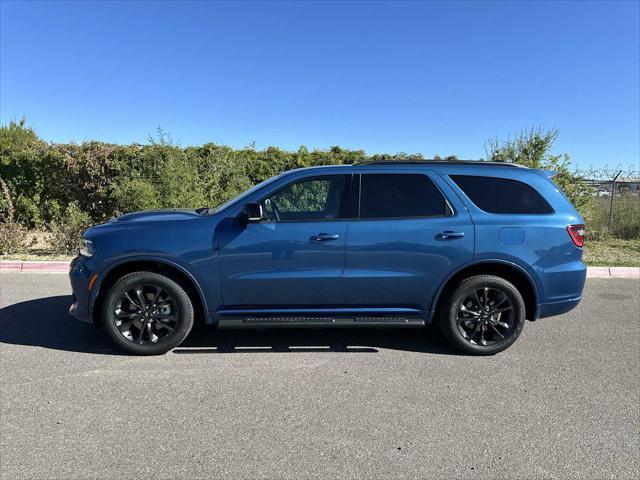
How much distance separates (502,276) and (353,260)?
1.49 meters

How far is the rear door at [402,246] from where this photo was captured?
4133 millimetres

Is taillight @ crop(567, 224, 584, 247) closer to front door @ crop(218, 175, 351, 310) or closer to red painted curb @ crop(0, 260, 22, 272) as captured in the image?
front door @ crop(218, 175, 351, 310)

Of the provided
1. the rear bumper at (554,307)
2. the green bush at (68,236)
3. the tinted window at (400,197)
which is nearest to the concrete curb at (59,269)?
the green bush at (68,236)

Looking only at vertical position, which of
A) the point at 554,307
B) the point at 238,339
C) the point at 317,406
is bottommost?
the point at 317,406

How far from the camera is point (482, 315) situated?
4301 millimetres

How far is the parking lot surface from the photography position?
105 inches

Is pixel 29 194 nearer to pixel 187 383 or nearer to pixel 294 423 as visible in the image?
pixel 187 383

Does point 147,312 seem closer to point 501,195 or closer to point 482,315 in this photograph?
point 482,315

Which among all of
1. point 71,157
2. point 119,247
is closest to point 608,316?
point 119,247

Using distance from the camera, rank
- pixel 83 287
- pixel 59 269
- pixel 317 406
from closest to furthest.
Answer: pixel 317 406 < pixel 83 287 < pixel 59 269

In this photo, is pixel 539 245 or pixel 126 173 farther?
pixel 126 173

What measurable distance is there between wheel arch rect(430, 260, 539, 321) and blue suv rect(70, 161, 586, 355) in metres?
0.01

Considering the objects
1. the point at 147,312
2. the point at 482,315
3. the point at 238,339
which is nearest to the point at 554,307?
the point at 482,315

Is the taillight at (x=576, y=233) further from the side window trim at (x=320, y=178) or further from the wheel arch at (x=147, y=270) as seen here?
the wheel arch at (x=147, y=270)
